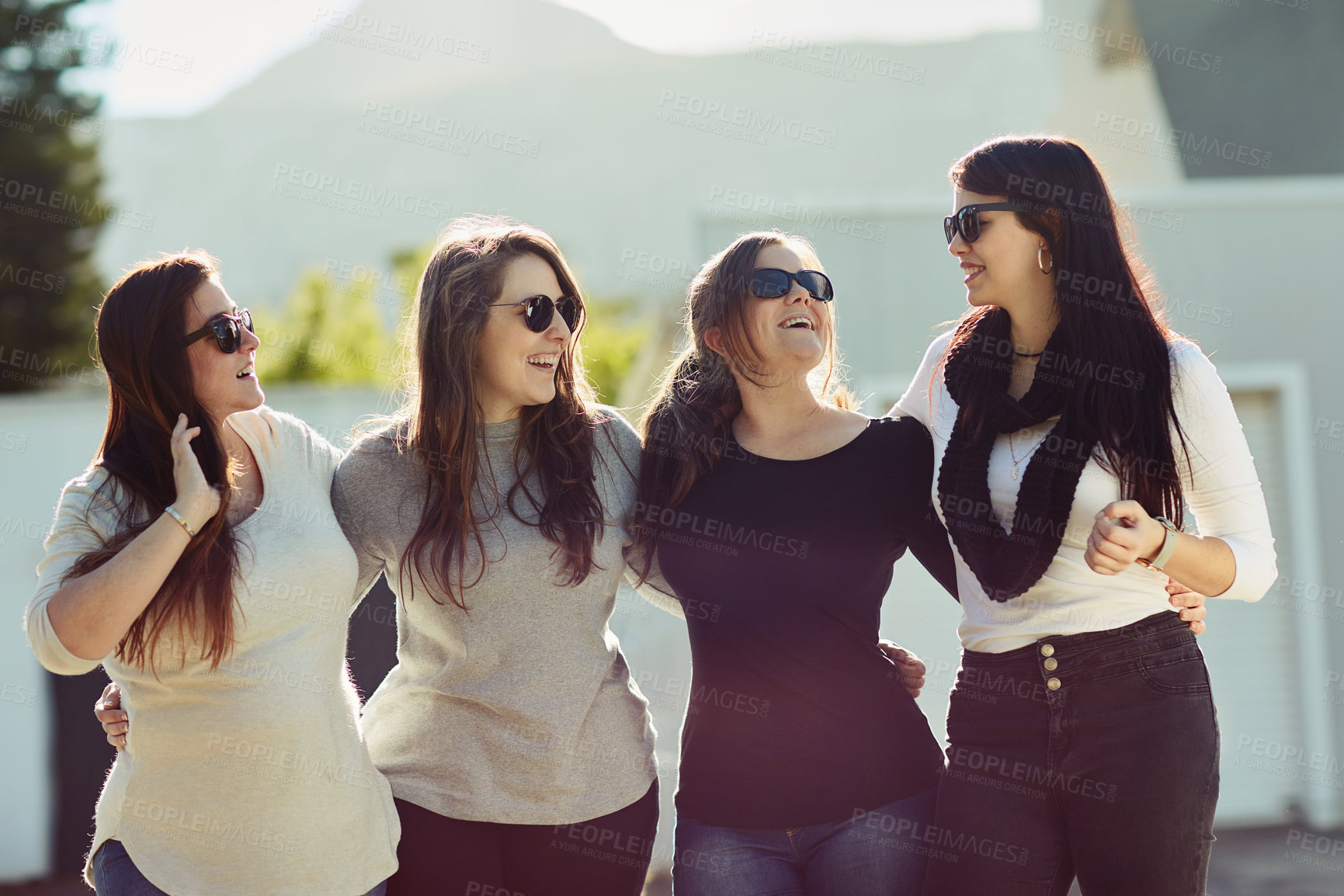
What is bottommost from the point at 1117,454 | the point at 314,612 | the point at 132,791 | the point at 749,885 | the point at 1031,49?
the point at 749,885

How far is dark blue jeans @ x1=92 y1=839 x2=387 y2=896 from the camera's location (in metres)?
2.39

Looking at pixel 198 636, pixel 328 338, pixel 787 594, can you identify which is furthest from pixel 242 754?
pixel 328 338

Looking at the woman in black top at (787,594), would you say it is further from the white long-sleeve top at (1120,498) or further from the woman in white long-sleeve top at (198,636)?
the woman in white long-sleeve top at (198,636)

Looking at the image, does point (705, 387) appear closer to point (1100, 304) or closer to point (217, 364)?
point (1100, 304)

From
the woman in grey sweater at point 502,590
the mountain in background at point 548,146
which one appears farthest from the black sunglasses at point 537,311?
the mountain in background at point 548,146

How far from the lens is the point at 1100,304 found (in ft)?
8.18

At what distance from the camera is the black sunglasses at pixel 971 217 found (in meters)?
2.58

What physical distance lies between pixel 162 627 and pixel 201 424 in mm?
486

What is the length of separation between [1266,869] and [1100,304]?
650 cm

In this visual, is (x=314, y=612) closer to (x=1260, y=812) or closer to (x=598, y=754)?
(x=598, y=754)

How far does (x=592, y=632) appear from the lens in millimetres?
2746

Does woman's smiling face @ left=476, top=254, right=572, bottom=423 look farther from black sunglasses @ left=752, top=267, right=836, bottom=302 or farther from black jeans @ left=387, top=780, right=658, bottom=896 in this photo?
black jeans @ left=387, top=780, right=658, bottom=896

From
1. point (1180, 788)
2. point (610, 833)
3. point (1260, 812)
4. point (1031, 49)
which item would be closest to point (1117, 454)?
point (1180, 788)

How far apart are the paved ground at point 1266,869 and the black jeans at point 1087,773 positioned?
16.1 ft
